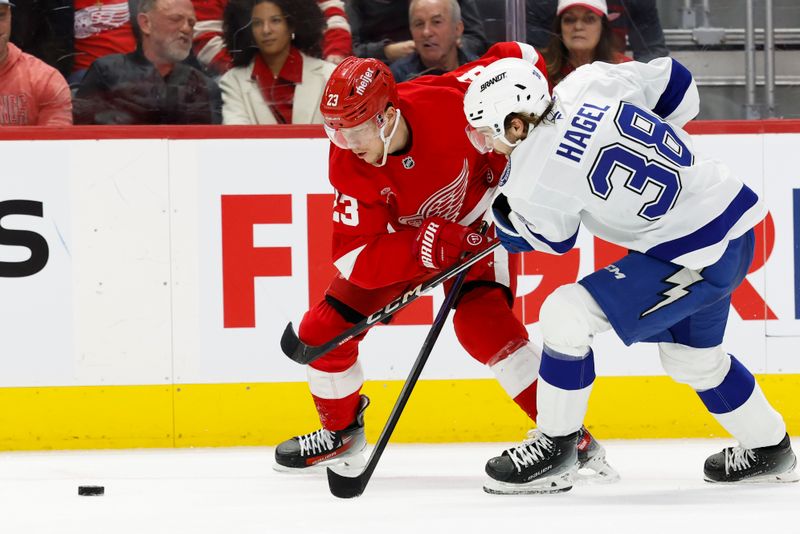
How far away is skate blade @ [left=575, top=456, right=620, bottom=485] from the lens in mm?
3088

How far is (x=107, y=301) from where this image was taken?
3.72 metres

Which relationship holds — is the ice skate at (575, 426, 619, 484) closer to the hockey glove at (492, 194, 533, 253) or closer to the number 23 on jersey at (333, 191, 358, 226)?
the hockey glove at (492, 194, 533, 253)

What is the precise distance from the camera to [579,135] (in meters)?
2.60

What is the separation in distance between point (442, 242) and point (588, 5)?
53.6 inches

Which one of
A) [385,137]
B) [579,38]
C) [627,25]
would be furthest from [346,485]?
[627,25]

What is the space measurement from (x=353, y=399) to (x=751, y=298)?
133 centimetres

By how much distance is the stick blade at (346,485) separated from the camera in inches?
112

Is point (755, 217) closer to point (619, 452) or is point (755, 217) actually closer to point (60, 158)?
point (619, 452)

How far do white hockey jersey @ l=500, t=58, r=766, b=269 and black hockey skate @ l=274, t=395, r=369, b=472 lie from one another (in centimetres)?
97

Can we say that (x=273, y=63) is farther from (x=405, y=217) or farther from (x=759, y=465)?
(x=759, y=465)

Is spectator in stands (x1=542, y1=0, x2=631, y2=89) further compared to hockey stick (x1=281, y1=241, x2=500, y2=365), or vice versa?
spectator in stands (x1=542, y1=0, x2=631, y2=89)

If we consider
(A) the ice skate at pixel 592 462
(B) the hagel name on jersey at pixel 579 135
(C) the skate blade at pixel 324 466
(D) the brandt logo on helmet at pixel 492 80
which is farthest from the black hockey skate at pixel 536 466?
(D) the brandt logo on helmet at pixel 492 80

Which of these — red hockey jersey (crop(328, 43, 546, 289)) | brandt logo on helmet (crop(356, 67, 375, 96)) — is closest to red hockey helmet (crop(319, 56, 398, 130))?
brandt logo on helmet (crop(356, 67, 375, 96))

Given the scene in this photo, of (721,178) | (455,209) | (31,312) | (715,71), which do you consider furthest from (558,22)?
(31,312)
